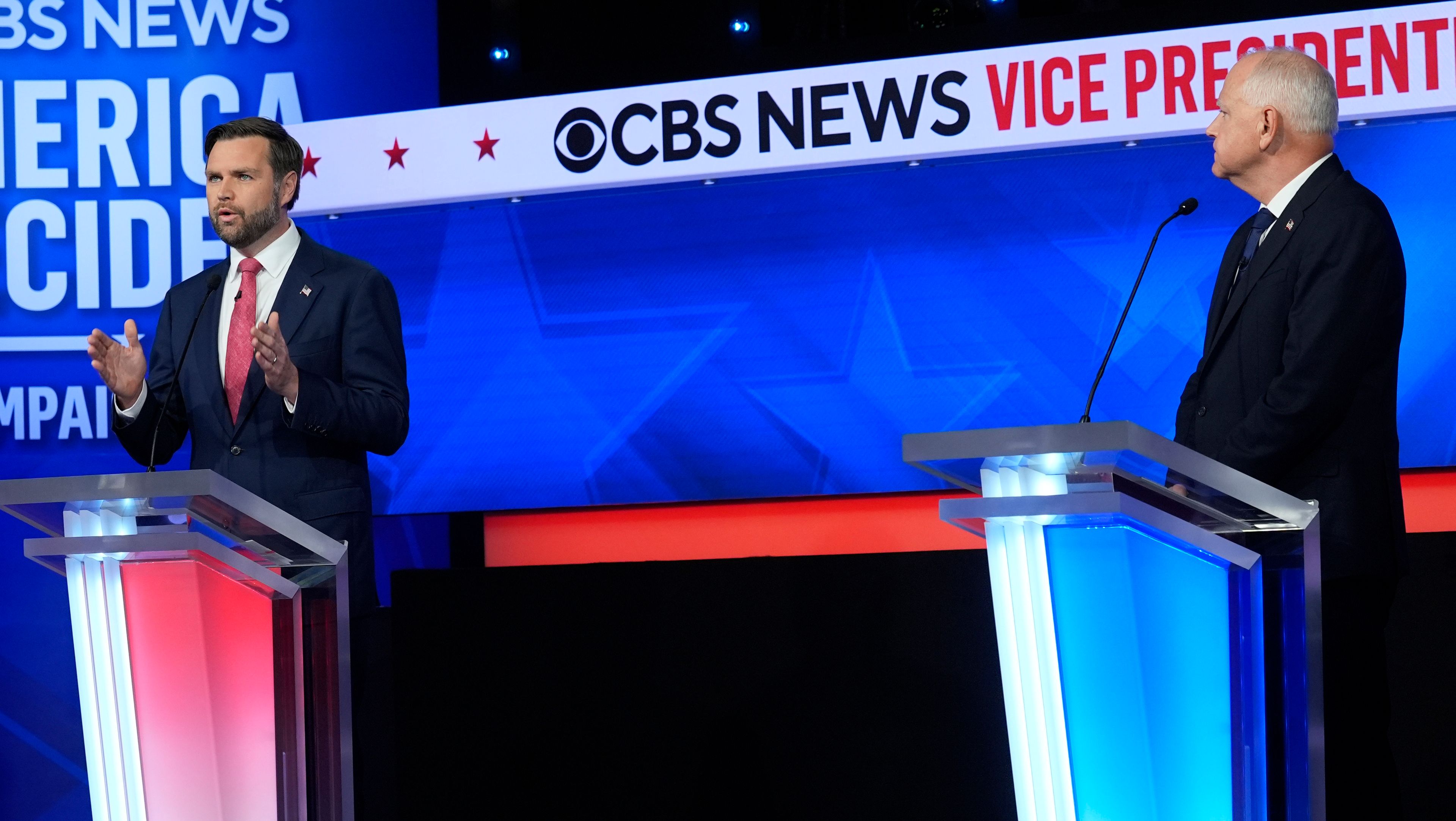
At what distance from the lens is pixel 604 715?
319cm

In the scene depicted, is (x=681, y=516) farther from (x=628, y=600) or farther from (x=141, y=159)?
(x=141, y=159)

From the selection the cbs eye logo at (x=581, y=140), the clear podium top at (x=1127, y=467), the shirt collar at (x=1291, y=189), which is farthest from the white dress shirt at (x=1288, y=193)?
the cbs eye logo at (x=581, y=140)

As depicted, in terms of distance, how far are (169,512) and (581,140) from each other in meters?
2.04

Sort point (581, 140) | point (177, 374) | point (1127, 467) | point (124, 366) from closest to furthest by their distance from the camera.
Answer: point (1127, 467) < point (177, 374) < point (124, 366) < point (581, 140)

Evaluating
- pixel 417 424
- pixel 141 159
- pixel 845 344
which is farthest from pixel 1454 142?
pixel 141 159

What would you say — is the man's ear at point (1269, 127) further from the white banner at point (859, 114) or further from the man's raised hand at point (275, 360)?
the man's raised hand at point (275, 360)

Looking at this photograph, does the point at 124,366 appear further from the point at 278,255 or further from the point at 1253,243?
the point at 1253,243

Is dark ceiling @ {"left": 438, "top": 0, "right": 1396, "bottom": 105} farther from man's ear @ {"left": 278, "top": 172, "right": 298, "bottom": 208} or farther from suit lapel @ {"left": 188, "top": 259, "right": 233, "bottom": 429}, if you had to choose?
suit lapel @ {"left": 188, "top": 259, "right": 233, "bottom": 429}

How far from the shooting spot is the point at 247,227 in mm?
2520

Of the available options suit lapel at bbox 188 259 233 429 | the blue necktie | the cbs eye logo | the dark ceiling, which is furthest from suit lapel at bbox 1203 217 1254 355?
the cbs eye logo

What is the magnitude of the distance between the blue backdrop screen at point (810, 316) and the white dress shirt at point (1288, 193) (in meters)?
1.15

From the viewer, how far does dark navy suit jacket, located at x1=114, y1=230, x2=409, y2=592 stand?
2311mm

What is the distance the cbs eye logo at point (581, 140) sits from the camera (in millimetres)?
3674

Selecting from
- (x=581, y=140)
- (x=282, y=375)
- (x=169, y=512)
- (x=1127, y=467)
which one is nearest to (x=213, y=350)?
(x=282, y=375)
